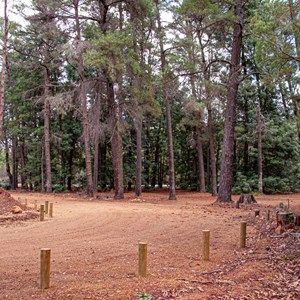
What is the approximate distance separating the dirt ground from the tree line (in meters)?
4.58

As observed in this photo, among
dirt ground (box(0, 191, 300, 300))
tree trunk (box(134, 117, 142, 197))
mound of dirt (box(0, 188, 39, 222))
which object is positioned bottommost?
dirt ground (box(0, 191, 300, 300))

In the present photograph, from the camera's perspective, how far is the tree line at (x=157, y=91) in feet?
48.4

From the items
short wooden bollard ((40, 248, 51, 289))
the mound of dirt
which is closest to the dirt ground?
short wooden bollard ((40, 248, 51, 289))

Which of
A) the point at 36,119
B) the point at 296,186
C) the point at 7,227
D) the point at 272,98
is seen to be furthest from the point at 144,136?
the point at 7,227

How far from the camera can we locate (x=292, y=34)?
29.3 feet

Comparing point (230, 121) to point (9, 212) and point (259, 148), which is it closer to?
point (259, 148)

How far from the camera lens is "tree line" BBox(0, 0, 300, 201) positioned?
14.8 meters

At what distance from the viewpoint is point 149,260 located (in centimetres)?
655

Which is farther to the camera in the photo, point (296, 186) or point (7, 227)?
point (296, 186)

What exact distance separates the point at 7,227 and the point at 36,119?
25.8 m

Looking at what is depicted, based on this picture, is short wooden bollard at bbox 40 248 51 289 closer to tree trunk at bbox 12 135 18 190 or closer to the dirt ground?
the dirt ground

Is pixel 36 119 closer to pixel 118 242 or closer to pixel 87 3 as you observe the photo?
pixel 87 3

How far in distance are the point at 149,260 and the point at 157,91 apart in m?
13.8

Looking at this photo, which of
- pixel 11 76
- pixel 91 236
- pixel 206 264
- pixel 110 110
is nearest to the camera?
pixel 206 264
